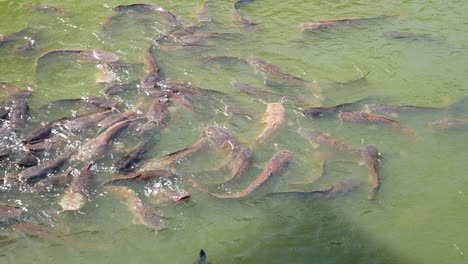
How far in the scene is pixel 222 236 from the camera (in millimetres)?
5051

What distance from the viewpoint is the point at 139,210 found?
5.17 metres

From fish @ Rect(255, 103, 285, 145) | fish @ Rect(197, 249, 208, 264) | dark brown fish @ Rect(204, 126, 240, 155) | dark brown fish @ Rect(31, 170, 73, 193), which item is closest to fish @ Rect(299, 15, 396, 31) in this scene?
fish @ Rect(255, 103, 285, 145)

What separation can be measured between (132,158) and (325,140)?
2.24 meters

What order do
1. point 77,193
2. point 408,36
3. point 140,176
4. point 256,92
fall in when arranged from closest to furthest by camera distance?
point 77,193 → point 140,176 → point 256,92 → point 408,36

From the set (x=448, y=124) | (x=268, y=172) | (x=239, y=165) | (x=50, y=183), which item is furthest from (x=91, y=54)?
(x=448, y=124)

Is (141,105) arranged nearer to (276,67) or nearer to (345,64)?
(276,67)

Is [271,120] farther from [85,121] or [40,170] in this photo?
[40,170]

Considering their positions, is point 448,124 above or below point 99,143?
below

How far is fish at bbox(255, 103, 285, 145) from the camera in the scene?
6222 millimetres

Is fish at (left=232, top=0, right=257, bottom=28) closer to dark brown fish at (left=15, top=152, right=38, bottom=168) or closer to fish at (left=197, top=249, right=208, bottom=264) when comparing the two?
dark brown fish at (left=15, top=152, right=38, bottom=168)

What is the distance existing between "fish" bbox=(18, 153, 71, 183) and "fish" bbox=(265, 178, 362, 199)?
2207 millimetres

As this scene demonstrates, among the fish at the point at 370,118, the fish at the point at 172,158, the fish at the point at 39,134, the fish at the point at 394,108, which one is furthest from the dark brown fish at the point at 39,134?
the fish at the point at 394,108

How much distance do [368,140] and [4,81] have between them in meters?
4.79

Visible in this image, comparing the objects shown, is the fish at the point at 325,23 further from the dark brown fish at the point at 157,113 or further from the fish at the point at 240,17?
the dark brown fish at the point at 157,113
